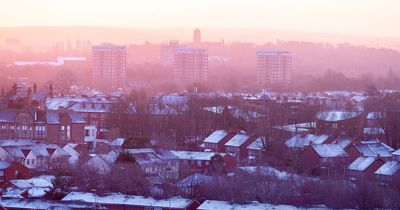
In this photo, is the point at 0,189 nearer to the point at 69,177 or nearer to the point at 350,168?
the point at 69,177

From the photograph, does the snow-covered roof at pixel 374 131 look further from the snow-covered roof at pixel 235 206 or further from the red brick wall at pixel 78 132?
the snow-covered roof at pixel 235 206

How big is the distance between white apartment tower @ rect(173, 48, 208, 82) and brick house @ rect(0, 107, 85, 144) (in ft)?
101

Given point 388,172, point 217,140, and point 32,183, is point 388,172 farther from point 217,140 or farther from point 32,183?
point 217,140

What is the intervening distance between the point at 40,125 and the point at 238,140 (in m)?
3.30

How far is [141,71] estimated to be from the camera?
5050cm

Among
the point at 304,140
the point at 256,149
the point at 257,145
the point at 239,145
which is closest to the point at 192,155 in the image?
the point at 256,149

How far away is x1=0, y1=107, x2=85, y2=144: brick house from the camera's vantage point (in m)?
18.6

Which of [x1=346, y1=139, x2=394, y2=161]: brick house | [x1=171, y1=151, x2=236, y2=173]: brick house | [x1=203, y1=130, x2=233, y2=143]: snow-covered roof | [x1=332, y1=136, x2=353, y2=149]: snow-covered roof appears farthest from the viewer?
[x1=203, y1=130, x2=233, y2=143]: snow-covered roof

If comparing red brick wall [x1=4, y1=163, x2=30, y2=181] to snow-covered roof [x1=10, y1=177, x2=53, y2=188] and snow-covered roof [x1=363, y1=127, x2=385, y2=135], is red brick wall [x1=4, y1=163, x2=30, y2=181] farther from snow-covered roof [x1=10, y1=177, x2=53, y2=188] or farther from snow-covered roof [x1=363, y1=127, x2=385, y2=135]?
snow-covered roof [x1=363, y1=127, x2=385, y2=135]

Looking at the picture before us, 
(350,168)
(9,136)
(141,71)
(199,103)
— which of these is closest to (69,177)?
(350,168)

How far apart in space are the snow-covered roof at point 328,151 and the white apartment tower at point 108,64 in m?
31.1

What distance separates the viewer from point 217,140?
59.7ft

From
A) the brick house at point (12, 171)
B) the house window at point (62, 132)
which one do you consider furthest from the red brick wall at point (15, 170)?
the house window at point (62, 132)

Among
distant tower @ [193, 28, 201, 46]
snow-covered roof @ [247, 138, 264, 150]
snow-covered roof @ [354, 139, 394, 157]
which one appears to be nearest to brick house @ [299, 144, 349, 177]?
snow-covered roof @ [354, 139, 394, 157]
